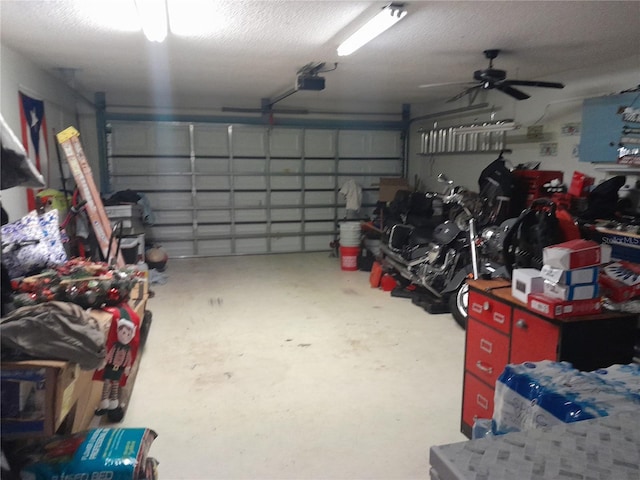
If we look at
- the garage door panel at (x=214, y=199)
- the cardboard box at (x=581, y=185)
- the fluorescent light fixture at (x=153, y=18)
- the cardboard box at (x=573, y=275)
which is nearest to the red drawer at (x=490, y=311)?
the cardboard box at (x=573, y=275)

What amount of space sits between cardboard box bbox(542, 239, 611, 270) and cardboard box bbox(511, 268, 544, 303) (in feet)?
0.29

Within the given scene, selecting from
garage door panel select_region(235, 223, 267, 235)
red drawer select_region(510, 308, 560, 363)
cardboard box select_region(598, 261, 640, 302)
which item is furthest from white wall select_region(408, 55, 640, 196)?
garage door panel select_region(235, 223, 267, 235)

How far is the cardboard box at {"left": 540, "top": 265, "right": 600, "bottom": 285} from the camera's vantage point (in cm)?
191

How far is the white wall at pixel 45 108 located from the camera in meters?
3.68

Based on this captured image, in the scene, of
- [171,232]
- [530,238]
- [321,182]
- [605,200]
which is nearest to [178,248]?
[171,232]

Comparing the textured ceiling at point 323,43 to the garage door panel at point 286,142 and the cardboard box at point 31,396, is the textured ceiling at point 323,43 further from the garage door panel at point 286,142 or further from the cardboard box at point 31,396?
the cardboard box at point 31,396

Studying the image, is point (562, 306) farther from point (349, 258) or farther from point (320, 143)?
point (320, 143)

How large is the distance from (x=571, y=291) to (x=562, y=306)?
8 centimetres

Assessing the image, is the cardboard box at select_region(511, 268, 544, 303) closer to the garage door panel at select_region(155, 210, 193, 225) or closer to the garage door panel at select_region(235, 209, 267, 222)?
the garage door panel at select_region(235, 209, 267, 222)

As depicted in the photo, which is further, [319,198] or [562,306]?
[319,198]

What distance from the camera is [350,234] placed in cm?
643

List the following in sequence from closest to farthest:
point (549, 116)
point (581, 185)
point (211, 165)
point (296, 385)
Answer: point (296, 385) < point (581, 185) < point (549, 116) < point (211, 165)

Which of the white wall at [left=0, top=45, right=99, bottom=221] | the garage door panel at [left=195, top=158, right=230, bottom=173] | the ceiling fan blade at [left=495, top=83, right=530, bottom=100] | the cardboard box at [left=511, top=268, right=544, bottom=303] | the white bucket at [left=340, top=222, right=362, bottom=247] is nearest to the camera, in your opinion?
the cardboard box at [left=511, top=268, right=544, bottom=303]

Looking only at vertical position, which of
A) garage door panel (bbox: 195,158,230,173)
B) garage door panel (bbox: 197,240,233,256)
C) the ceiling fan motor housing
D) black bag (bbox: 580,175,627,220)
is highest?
the ceiling fan motor housing
